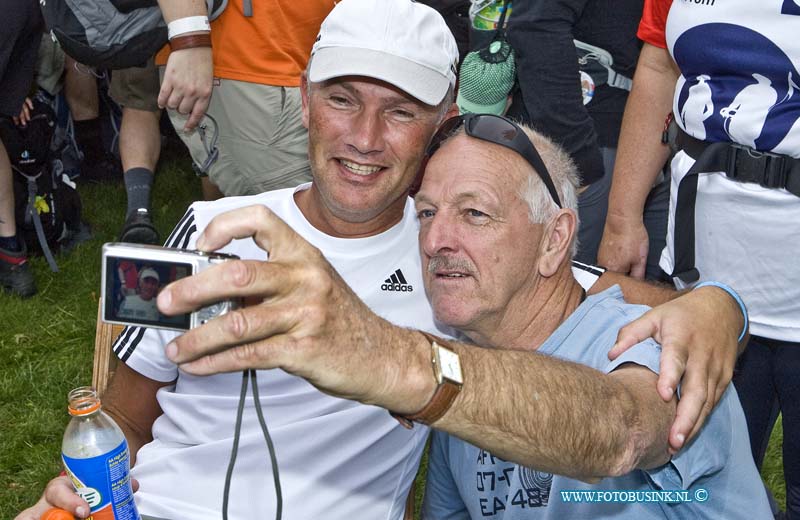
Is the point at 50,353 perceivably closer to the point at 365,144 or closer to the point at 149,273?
the point at 365,144

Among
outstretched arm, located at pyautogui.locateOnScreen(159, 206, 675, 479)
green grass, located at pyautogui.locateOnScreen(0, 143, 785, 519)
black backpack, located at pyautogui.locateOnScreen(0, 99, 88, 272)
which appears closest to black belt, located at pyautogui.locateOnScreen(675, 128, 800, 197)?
outstretched arm, located at pyautogui.locateOnScreen(159, 206, 675, 479)

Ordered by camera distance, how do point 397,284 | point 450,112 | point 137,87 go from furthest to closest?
point 137,87 < point 450,112 < point 397,284

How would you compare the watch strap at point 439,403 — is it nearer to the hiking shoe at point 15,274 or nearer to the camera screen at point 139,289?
the camera screen at point 139,289

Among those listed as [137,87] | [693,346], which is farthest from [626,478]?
[137,87]

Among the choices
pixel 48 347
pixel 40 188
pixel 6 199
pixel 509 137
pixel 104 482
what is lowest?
pixel 48 347

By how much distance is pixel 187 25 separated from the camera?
335 centimetres

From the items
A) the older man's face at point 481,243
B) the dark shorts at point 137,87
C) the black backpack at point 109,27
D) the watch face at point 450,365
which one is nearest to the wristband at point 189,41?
the black backpack at point 109,27

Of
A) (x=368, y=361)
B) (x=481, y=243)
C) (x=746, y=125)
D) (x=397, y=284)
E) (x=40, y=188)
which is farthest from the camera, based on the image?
(x=40, y=188)

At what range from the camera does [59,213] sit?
5742 millimetres

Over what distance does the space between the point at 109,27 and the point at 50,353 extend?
6.16 ft

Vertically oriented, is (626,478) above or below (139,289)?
below

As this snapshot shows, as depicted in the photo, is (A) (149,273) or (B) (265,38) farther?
(B) (265,38)

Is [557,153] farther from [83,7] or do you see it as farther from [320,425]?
[83,7]

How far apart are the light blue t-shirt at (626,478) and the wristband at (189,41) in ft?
6.34
